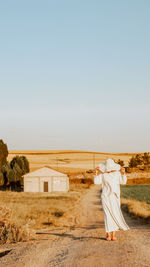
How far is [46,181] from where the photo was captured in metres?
59.1

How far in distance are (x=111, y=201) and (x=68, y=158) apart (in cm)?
12340

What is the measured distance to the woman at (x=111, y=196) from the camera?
1050 centimetres

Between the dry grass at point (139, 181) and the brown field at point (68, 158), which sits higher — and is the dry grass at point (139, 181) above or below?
below

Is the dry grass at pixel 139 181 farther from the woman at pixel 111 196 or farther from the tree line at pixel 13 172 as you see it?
the woman at pixel 111 196

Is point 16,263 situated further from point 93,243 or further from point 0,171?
point 0,171

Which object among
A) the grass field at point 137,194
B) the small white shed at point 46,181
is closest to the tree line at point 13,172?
the small white shed at point 46,181

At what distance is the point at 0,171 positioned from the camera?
A: 70.4m

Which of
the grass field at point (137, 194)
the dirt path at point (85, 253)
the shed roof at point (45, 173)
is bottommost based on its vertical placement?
the grass field at point (137, 194)

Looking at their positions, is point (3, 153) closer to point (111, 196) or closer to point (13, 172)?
point (13, 172)

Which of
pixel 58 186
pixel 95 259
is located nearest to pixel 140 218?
pixel 95 259

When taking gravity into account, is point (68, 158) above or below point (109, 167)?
above

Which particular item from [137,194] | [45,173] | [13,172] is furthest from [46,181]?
[137,194]

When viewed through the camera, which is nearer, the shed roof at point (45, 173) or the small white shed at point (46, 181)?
the small white shed at point (46, 181)

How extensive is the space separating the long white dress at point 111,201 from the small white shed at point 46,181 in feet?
158
